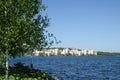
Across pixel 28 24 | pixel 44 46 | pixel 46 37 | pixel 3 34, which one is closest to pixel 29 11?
pixel 28 24

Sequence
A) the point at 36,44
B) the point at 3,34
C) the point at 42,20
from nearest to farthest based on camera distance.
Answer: the point at 3,34 → the point at 42,20 → the point at 36,44

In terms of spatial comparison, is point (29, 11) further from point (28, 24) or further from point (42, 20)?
point (42, 20)

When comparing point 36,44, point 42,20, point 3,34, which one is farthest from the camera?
point 36,44

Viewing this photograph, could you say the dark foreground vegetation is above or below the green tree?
below

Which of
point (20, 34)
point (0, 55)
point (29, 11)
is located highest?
point (29, 11)

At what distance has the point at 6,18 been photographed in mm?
36375

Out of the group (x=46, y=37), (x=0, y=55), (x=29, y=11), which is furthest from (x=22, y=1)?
(x=46, y=37)

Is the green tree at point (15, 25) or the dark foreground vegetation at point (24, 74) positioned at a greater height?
the green tree at point (15, 25)

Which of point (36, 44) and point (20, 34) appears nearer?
point (20, 34)

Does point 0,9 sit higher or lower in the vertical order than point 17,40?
higher

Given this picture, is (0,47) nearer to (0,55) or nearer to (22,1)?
(0,55)

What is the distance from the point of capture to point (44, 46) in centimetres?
5138

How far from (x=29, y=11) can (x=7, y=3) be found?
9.30 ft

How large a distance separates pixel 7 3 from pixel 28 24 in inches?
142
